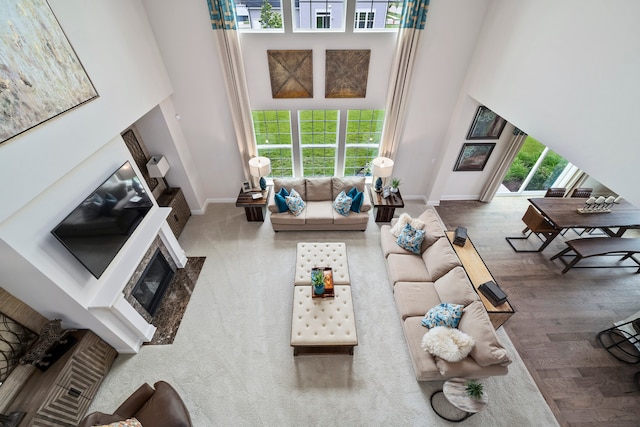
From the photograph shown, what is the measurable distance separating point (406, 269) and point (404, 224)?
0.81m

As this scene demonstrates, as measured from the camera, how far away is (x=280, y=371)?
3.50 meters

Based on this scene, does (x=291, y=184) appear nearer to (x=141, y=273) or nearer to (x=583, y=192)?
(x=141, y=273)

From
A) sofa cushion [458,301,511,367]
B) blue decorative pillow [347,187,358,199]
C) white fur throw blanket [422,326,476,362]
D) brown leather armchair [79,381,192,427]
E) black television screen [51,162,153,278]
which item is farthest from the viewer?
blue decorative pillow [347,187,358,199]

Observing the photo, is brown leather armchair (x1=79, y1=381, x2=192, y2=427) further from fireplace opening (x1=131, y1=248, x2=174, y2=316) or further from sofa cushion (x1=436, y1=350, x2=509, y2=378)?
sofa cushion (x1=436, y1=350, x2=509, y2=378)

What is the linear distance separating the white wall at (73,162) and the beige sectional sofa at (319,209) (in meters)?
2.34

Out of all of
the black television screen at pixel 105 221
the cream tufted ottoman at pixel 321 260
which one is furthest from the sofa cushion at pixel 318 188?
the black television screen at pixel 105 221

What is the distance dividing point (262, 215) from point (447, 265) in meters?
3.65

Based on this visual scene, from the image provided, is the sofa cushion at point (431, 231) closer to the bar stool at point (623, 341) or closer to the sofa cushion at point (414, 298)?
the sofa cushion at point (414, 298)

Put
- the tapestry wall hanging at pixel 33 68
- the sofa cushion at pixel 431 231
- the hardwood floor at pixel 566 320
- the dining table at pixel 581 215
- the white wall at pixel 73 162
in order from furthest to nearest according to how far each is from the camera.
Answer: the dining table at pixel 581 215 < the sofa cushion at pixel 431 231 < the hardwood floor at pixel 566 320 < the white wall at pixel 73 162 < the tapestry wall hanging at pixel 33 68

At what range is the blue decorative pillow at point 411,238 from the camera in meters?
4.43

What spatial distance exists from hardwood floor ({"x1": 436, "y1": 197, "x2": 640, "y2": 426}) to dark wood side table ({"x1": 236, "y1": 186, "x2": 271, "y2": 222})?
3971 millimetres

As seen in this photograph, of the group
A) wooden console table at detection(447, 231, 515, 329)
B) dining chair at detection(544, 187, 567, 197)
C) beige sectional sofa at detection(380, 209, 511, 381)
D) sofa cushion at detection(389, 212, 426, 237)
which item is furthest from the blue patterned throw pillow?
dining chair at detection(544, 187, 567, 197)

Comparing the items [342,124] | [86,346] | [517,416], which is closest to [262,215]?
[342,124]

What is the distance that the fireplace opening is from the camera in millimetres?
3878
